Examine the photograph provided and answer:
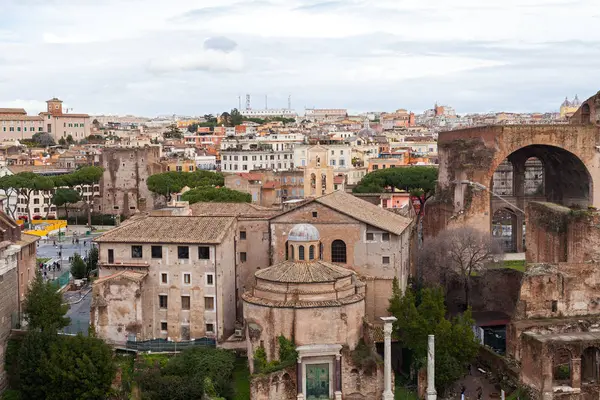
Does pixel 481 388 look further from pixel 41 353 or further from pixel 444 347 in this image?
pixel 41 353

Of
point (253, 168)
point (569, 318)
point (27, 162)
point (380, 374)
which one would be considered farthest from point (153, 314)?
point (27, 162)

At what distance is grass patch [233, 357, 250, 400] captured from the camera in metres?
33.0

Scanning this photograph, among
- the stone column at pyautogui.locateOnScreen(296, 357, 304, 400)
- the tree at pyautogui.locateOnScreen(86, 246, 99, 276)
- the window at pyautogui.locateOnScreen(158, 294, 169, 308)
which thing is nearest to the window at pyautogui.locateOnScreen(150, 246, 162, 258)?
the window at pyautogui.locateOnScreen(158, 294, 169, 308)

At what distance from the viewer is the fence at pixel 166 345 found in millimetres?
36875

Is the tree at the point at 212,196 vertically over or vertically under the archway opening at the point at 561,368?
over

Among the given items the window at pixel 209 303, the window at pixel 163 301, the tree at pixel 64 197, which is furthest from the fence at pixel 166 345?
the tree at pixel 64 197

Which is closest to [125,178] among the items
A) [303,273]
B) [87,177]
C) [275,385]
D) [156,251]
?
[87,177]

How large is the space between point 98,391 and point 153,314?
559 cm

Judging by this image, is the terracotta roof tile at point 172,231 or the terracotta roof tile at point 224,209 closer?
A: the terracotta roof tile at point 172,231

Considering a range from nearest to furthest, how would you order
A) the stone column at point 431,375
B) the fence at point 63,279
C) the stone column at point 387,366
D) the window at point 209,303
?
1. the stone column at point 431,375
2. the stone column at point 387,366
3. the window at point 209,303
4. the fence at point 63,279

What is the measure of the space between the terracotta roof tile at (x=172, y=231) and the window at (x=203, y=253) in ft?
1.22

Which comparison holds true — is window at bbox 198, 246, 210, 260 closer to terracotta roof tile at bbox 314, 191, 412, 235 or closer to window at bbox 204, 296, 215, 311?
window at bbox 204, 296, 215, 311

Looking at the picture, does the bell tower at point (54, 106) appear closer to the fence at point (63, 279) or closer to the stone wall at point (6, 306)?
the fence at point (63, 279)

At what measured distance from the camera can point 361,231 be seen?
129ft
